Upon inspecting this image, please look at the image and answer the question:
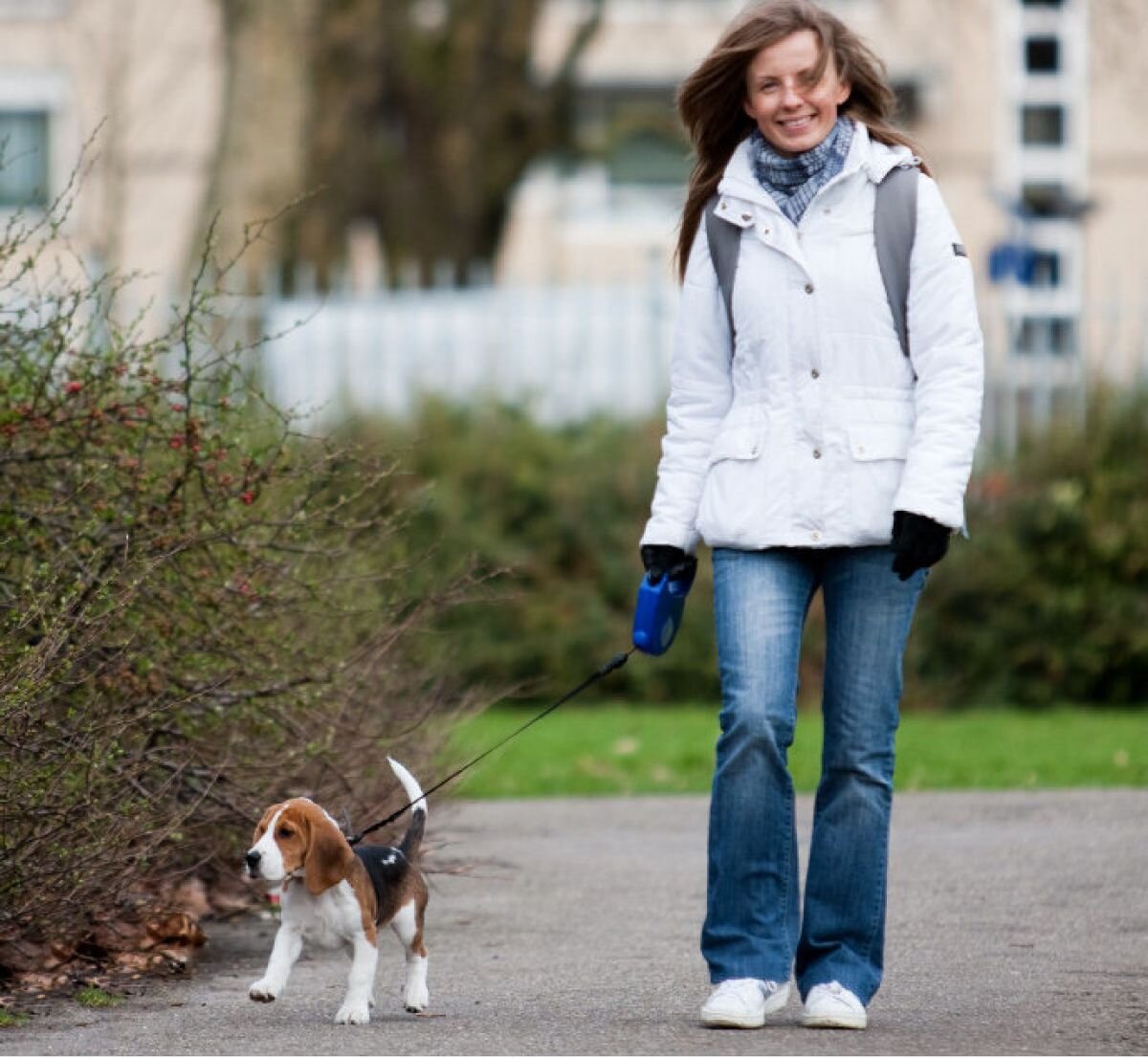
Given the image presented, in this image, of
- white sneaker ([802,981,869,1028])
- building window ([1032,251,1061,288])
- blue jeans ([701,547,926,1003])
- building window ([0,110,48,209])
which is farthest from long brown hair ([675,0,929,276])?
building window ([0,110,48,209])

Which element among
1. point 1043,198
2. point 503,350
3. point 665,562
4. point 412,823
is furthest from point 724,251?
point 1043,198

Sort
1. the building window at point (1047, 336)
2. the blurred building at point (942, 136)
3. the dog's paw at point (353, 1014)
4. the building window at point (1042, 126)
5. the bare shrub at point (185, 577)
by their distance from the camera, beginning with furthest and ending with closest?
the building window at point (1042, 126) < the blurred building at point (942, 136) < the building window at point (1047, 336) < the bare shrub at point (185, 577) < the dog's paw at point (353, 1014)

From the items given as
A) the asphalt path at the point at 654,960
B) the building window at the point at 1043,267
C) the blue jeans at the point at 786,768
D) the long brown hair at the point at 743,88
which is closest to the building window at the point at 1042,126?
the building window at the point at 1043,267

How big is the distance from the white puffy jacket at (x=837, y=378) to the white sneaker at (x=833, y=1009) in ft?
2.82

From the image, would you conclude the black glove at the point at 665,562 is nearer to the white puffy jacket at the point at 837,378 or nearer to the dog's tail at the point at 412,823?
the white puffy jacket at the point at 837,378

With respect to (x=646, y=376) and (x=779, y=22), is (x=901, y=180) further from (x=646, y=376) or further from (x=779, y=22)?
(x=646, y=376)

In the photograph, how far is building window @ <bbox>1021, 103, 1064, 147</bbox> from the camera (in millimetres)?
30750

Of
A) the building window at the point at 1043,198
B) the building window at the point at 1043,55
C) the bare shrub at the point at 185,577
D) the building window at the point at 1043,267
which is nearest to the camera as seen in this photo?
the bare shrub at the point at 185,577

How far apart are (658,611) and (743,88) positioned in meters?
1.08

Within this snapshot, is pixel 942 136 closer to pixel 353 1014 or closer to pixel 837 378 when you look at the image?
pixel 837 378

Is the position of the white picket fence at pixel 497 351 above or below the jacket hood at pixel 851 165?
below

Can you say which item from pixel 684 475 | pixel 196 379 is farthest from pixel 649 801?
pixel 684 475

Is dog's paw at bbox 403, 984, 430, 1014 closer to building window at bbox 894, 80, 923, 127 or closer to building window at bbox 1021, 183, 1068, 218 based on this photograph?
building window at bbox 1021, 183, 1068, 218

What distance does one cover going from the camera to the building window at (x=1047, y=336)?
13.9 m
